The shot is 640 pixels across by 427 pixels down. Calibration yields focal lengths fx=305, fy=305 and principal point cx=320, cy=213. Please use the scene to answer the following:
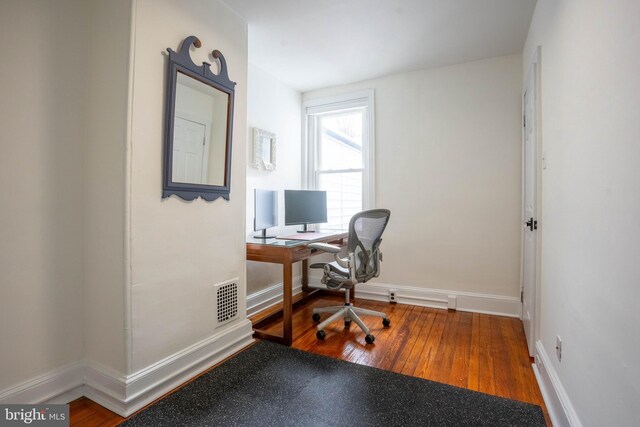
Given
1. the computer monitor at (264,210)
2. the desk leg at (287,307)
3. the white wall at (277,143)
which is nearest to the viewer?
the desk leg at (287,307)

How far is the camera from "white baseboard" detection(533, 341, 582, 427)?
1336 mm

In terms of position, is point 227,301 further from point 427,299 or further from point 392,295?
point 427,299

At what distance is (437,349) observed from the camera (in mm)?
2311

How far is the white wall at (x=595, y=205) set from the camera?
88 cm

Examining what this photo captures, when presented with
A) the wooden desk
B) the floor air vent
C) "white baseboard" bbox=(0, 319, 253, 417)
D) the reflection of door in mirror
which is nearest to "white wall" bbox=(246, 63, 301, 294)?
the wooden desk

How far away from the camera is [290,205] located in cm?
326

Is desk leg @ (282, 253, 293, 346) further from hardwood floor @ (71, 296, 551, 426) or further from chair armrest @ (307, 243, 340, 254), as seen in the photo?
chair armrest @ (307, 243, 340, 254)

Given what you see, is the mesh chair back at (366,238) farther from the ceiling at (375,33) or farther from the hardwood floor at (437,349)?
the ceiling at (375,33)

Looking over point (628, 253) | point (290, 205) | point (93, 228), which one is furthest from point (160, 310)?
point (628, 253)

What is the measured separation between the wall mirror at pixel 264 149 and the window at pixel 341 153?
25.6 inches

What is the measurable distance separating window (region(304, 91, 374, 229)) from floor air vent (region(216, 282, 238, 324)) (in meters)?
1.80

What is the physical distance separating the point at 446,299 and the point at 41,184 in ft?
11.2

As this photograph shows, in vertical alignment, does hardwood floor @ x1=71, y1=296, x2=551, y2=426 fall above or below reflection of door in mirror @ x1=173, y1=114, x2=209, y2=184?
below

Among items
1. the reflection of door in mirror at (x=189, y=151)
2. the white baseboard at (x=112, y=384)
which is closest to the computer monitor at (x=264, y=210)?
the reflection of door in mirror at (x=189, y=151)
